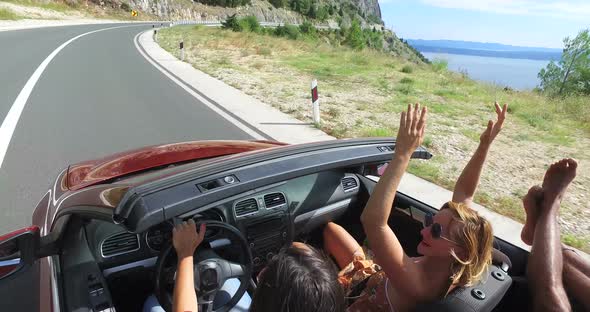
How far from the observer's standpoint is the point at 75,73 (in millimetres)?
13297

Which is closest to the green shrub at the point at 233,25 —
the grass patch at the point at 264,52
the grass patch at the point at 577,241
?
the grass patch at the point at 264,52

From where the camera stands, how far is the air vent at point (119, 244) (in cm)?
225

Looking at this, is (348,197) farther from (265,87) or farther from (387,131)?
(265,87)

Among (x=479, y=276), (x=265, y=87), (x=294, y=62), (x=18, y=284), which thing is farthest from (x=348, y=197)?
(x=294, y=62)

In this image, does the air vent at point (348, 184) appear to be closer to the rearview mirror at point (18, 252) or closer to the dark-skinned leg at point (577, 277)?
the dark-skinned leg at point (577, 277)

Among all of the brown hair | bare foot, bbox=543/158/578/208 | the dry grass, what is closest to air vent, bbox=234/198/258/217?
the brown hair

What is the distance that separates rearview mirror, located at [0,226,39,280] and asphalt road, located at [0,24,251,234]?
2378mm

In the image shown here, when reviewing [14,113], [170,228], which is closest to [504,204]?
[170,228]

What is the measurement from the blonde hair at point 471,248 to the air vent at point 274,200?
1.21 metres

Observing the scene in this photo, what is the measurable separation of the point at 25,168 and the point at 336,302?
18.4 ft

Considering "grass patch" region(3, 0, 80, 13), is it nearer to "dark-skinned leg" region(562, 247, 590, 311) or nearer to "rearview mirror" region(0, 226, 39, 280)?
"rearview mirror" region(0, 226, 39, 280)

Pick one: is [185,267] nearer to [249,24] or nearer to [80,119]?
[80,119]

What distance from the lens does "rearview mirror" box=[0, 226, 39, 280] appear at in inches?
81.8

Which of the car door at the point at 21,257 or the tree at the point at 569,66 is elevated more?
the car door at the point at 21,257
